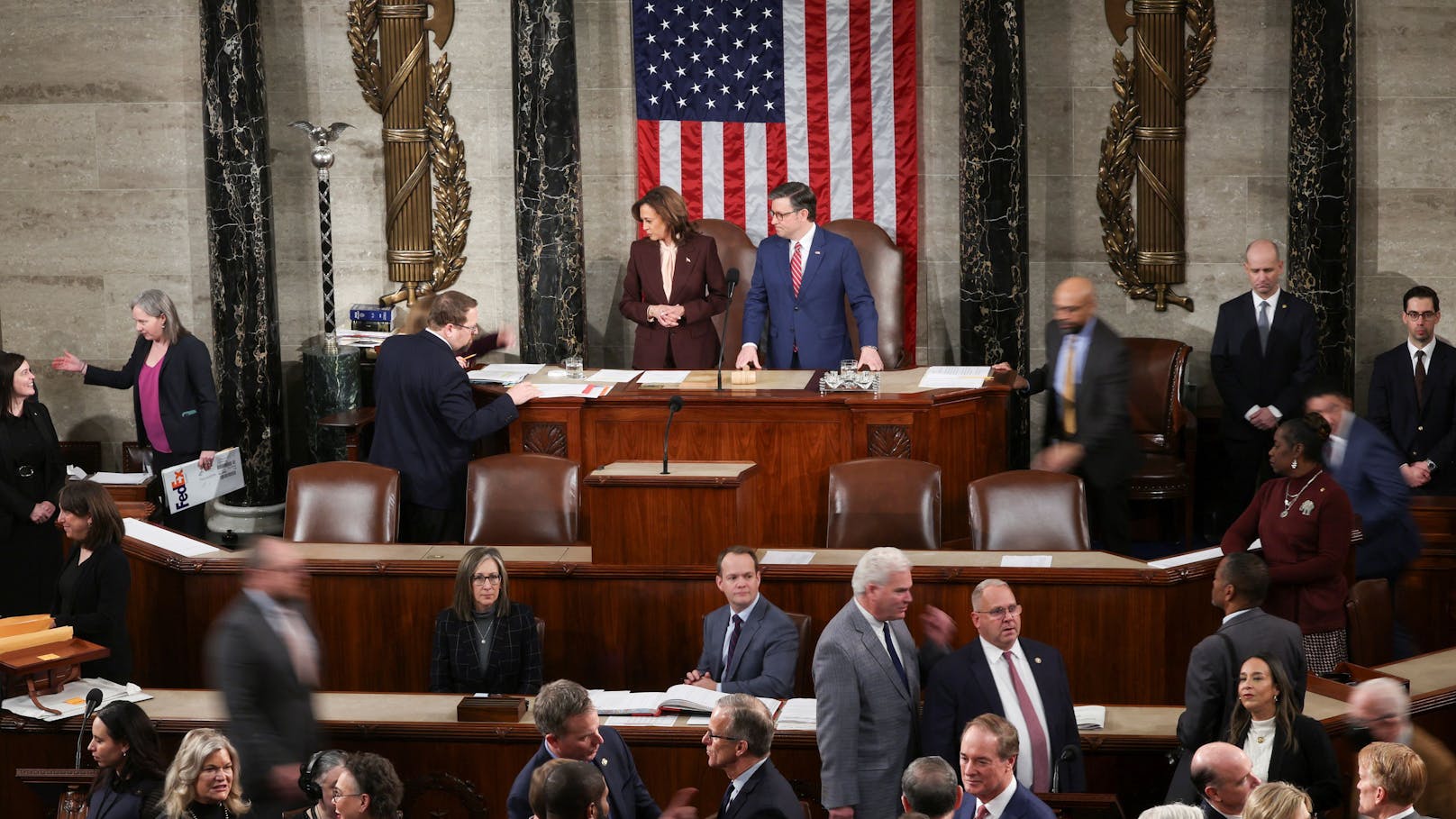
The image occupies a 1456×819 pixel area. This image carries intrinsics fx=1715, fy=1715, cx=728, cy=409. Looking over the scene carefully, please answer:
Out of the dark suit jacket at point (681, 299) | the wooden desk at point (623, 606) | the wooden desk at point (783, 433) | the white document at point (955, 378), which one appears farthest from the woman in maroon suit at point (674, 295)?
Answer: the wooden desk at point (623, 606)

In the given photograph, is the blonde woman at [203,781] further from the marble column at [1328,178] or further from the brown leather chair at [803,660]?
the marble column at [1328,178]

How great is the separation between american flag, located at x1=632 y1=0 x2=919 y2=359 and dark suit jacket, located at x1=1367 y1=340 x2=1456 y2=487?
3.19 m

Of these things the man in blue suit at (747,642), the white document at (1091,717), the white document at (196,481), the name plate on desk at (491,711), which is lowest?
the white document at (1091,717)

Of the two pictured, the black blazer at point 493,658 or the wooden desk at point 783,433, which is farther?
the wooden desk at point 783,433

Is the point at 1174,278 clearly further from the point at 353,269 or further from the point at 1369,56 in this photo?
the point at 353,269

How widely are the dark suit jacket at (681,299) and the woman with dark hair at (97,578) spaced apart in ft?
12.8

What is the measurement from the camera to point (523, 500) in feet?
26.8

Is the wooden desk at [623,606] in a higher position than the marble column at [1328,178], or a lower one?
lower

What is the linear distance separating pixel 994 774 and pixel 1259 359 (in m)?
5.50

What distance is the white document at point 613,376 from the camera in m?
9.38

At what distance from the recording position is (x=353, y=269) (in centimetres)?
1176

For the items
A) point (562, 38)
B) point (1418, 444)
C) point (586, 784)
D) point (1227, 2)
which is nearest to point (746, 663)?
point (586, 784)

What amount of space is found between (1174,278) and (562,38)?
427 cm

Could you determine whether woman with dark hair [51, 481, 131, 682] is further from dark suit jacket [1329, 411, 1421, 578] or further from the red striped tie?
dark suit jacket [1329, 411, 1421, 578]
